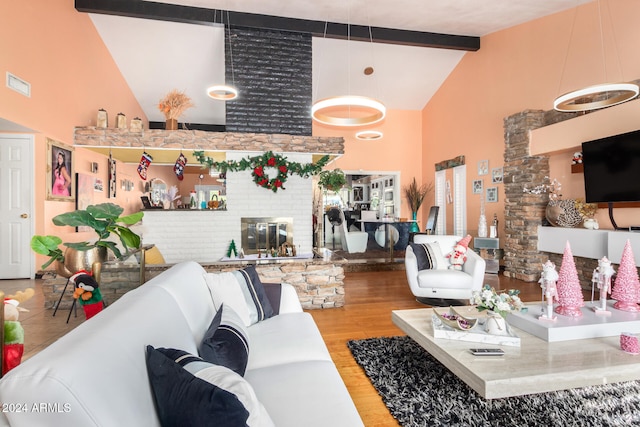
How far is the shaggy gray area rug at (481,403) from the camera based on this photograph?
5.89 feet

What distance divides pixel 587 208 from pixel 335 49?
5274 mm

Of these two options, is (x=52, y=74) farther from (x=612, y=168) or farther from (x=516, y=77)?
(x=612, y=168)

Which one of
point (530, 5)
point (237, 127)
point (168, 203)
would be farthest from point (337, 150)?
point (530, 5)

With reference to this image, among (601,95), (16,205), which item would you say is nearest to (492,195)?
(601,95)

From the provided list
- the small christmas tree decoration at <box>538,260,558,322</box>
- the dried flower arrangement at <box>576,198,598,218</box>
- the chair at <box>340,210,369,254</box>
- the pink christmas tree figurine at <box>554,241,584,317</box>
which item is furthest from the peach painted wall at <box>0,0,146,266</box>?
the dried flower arrangement at <box>576,198,598,218</box>

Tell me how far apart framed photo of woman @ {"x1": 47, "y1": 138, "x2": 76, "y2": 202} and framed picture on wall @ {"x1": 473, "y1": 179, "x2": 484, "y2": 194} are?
7729 mm

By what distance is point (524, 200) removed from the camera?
537 cm

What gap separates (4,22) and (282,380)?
17.9 feet

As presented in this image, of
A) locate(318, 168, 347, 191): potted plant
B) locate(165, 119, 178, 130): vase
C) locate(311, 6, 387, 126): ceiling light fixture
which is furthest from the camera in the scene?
locate(318, 168, 347, 191): potted plant

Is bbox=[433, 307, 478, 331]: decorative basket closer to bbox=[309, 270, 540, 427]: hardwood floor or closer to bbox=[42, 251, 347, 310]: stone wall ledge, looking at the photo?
bbox=[309, 270, 540, 427]: hardwood floor

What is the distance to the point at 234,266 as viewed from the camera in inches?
156

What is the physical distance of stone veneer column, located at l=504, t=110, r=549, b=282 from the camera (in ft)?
17.4

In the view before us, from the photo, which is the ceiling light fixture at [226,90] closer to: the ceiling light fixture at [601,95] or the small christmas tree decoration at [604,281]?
the ceiling light fixture at [601,95]

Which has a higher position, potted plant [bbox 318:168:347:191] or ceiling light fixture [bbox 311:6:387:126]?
ceiling light fixture [bbox 311:6:387:126]
